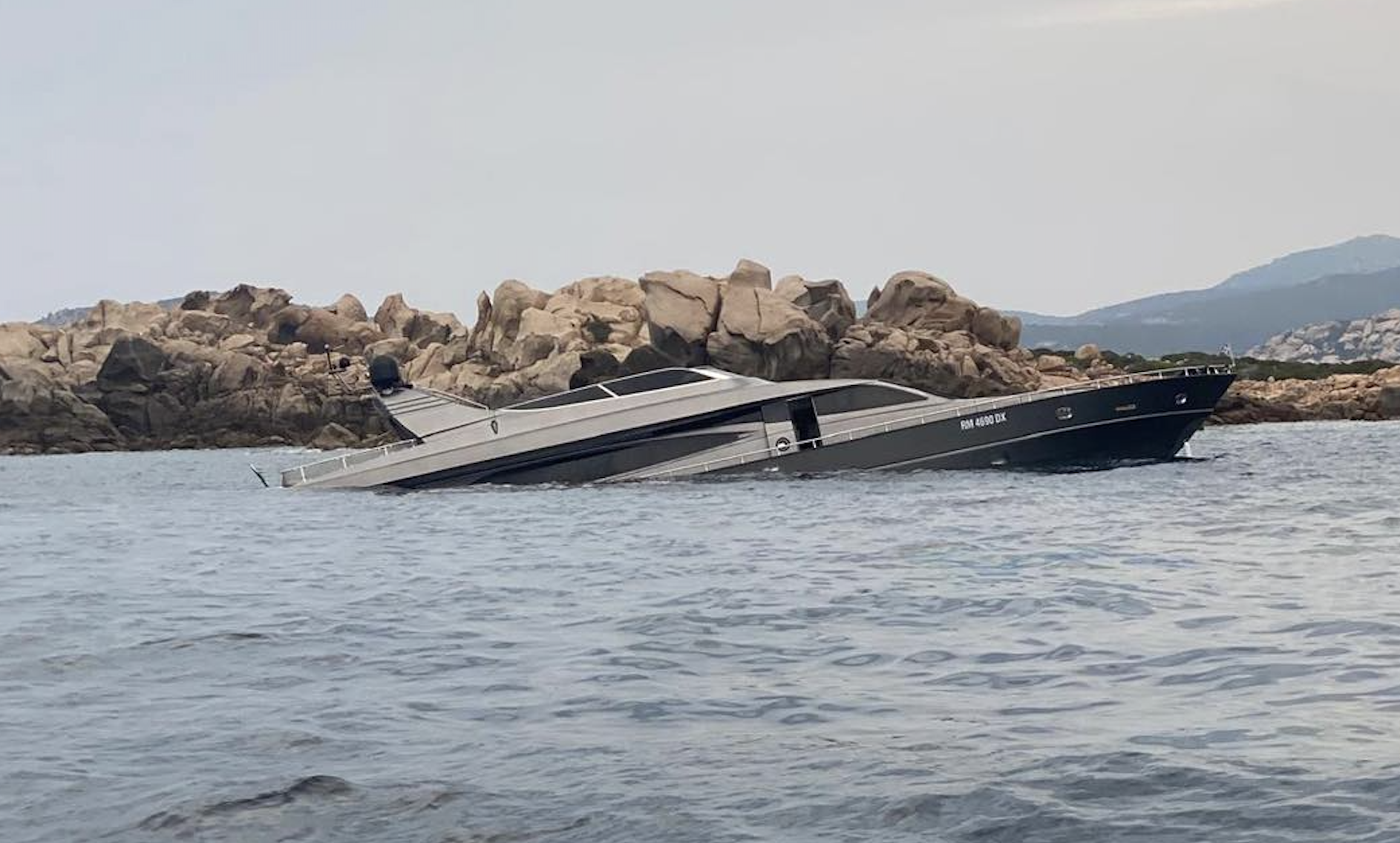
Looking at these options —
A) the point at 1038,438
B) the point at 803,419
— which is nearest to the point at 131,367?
the point at 803,419

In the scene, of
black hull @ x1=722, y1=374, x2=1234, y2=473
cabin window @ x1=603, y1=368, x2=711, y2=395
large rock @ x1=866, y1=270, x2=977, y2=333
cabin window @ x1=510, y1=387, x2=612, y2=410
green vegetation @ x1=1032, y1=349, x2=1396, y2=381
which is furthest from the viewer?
green vegetation @ x1=1032, y1=349, x2=1396, y2=381

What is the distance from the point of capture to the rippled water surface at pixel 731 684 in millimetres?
8102

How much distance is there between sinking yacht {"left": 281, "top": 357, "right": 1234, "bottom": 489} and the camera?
3688 cm

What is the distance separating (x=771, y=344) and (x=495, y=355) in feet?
109

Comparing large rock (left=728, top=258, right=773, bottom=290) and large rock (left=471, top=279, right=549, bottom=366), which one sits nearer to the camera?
large rock (left=728, top=258, right=773, bottom=290)

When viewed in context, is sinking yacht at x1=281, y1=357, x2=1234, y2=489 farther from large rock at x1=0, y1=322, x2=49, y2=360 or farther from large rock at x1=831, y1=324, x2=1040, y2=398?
large rock at x1=0, y1=322, x2=49, y2=360

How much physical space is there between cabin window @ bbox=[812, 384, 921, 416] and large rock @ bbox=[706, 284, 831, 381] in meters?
41.8

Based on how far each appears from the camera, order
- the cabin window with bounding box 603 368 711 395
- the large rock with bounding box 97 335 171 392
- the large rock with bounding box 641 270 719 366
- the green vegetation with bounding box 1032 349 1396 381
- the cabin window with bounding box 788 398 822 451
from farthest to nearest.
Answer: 1. the large rock with bounding box 97 335 171 392
2. the green vegetation with bounding box 1032 349 1396 381
3. the large rock with bounding box 641 270 719 366
4. the cabin window with bounding box 603 368 711 395
5. the cabin window with bounding box 788 398 822 451

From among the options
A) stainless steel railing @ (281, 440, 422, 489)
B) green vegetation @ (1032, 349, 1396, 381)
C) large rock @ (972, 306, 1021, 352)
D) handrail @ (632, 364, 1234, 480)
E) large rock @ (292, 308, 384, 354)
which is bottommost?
green vegetation @ (1032, 349, 1396, 381)

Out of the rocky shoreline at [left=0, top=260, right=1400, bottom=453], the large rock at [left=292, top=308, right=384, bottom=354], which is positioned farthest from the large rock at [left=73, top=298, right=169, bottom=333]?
the large rock at [left=292, top=308, right=384, bottom=354]

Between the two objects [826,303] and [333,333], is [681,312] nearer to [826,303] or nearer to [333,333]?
[826,303]

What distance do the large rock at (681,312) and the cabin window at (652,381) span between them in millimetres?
44347

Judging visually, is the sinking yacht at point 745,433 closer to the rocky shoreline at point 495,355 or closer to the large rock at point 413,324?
the rocky shoreline at point 495,355

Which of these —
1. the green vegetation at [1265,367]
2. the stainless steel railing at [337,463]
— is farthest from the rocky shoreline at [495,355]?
the stainless steel railing at [337,463]
